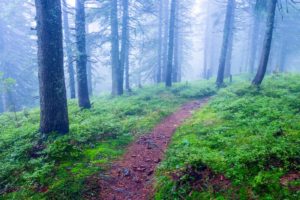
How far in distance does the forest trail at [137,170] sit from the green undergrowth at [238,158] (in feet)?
1.39

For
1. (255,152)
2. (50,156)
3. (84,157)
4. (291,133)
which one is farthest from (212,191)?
(50,156)

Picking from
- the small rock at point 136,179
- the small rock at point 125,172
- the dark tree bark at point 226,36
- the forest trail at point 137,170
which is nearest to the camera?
the forest trail at point 137,170

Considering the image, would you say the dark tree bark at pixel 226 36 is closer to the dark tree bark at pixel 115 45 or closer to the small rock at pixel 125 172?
the dark tree bark at pixel 115 45

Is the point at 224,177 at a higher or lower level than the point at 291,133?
lower

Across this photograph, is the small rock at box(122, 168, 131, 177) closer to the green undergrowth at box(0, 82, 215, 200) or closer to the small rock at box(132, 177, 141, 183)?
the small rock at box(132, 177, 141, 183)

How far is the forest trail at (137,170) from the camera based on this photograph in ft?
18.6

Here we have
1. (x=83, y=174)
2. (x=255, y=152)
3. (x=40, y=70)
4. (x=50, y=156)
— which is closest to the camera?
(x=255, y=152)

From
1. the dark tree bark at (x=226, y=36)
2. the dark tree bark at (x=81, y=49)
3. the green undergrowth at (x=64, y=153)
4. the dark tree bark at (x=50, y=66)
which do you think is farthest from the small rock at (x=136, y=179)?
the dark tree bark at (x=226, y=36)

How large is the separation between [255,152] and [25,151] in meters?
7.13

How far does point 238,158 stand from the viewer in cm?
560

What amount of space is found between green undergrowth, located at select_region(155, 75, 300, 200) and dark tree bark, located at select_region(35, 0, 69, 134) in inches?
175

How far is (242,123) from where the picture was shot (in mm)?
8492

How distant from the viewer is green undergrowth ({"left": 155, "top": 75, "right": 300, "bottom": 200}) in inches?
186

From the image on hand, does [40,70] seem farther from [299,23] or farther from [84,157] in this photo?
[299,23]
